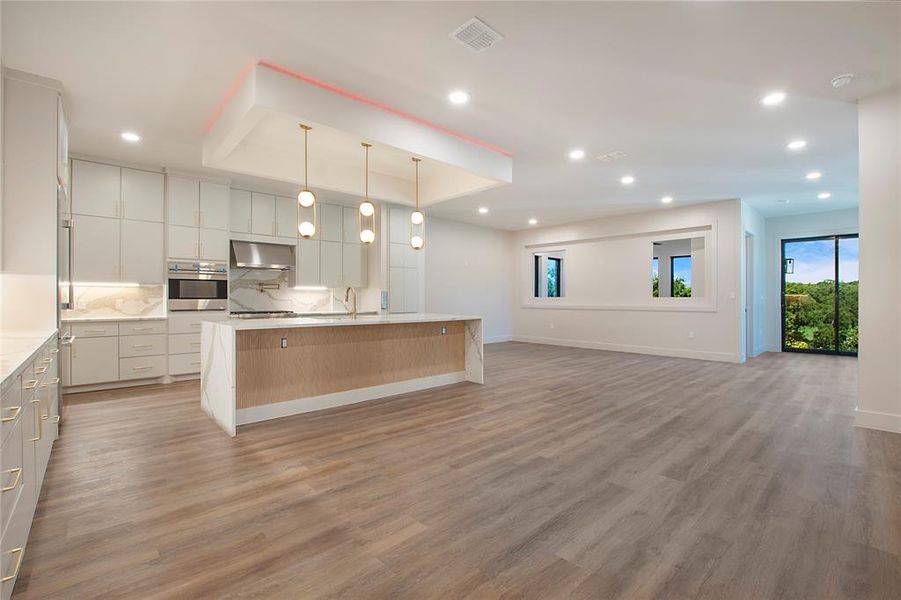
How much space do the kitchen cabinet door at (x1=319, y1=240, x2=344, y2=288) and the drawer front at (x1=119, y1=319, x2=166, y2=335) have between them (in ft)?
8.08

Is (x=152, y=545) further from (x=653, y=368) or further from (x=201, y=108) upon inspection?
(x=653, y=368)

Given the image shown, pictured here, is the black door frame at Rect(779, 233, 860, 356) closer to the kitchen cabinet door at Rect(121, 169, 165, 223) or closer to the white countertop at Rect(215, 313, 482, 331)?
the white countertop at Rect(215, 313, 482, 331)

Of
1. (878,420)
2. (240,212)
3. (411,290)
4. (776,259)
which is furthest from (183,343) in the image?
(776,259)

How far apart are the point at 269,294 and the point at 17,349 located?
4.89m

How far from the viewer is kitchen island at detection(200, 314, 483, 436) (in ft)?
12.1

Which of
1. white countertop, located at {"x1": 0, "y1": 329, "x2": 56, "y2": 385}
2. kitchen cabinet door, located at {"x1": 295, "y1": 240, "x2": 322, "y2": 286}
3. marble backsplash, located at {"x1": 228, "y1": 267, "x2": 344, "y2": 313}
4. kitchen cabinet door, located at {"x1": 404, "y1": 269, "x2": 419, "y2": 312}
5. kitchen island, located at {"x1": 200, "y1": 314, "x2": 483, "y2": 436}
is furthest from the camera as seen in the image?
kitchen cabinet door, located at {"x1": 404, "y1": 269, "x2": 419, "y2": 312}

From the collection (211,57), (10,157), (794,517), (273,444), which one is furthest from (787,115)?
(10,157)

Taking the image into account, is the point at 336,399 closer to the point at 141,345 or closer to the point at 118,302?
the point at 141,345

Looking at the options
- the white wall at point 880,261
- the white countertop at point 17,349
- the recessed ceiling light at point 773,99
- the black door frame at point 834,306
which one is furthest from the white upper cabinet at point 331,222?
the black door frame at point 834,306

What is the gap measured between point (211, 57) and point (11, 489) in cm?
291

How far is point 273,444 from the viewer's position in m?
3.21

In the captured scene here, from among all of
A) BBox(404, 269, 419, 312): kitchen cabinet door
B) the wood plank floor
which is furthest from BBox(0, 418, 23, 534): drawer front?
BBox(404, 269, 419, 312): kitchen cabinet door

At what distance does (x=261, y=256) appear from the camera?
256 inches

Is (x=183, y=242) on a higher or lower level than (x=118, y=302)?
higher
